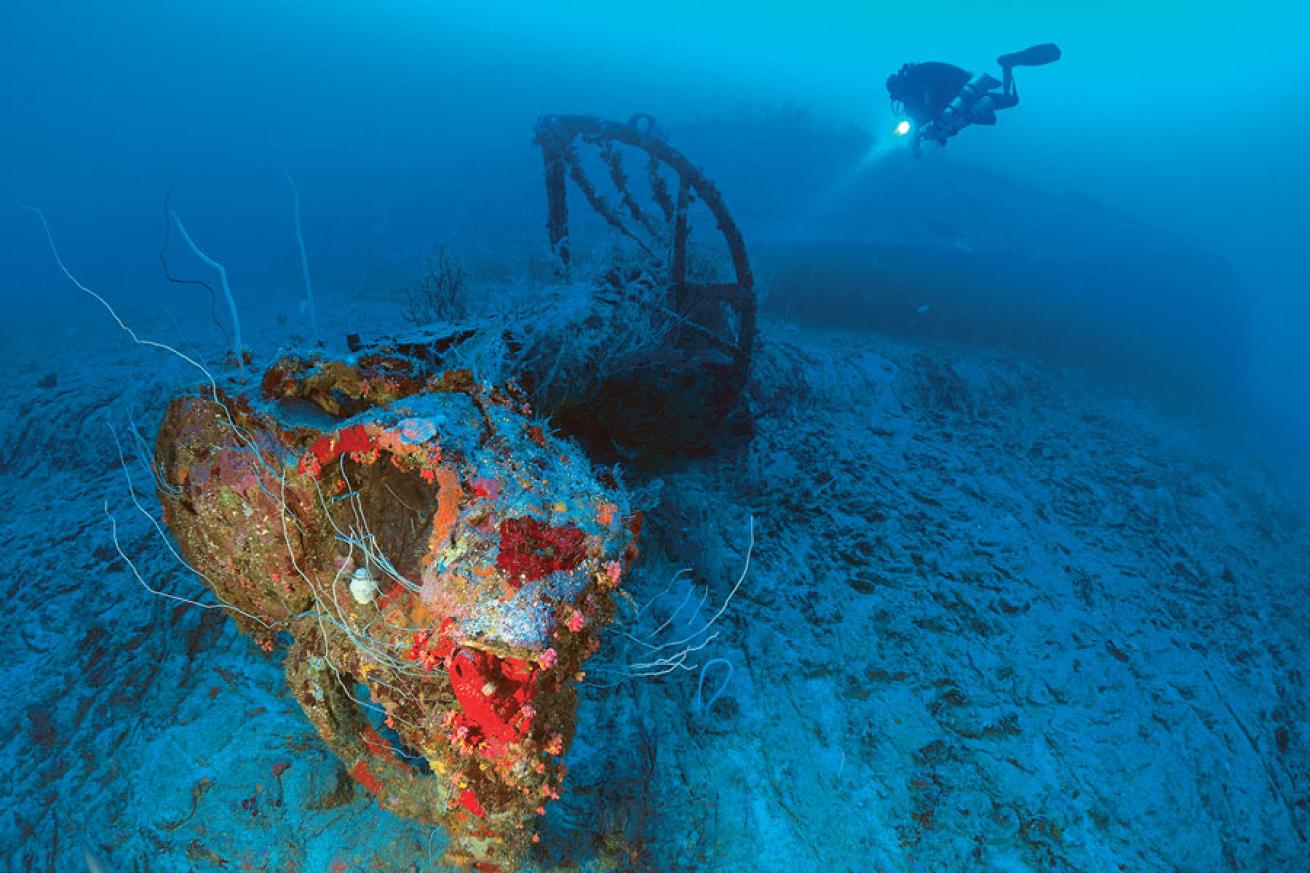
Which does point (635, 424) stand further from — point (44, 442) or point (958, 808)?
point (44, 442)

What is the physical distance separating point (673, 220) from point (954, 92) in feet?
29.5

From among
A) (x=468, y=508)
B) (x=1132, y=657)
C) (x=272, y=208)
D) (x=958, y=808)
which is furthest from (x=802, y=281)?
(x=272, y=208)

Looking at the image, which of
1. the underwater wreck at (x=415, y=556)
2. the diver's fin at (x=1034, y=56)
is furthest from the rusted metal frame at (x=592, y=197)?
the diver's fin at (x=1034, y=56)

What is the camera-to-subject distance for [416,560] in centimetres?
203

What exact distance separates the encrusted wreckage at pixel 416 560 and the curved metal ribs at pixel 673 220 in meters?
3.26

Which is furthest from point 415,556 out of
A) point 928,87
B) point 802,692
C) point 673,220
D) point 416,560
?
point 928,87

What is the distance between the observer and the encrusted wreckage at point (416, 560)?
1.49 m

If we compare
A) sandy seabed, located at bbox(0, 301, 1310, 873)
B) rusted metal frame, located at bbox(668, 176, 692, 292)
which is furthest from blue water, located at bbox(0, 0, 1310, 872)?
rusted metal frame, located at bbox(668, 176, 692, 292)

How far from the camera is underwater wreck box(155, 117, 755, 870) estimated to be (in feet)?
4.88

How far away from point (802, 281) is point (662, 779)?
12.4 meters

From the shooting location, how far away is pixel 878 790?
113 inches

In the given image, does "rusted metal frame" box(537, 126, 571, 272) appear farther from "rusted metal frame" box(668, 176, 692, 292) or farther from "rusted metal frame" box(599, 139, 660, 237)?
"rusted metal frame" box(668, 176, 692, 292)

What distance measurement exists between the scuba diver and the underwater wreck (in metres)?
12.4

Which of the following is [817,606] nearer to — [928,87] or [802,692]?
[802,692]
